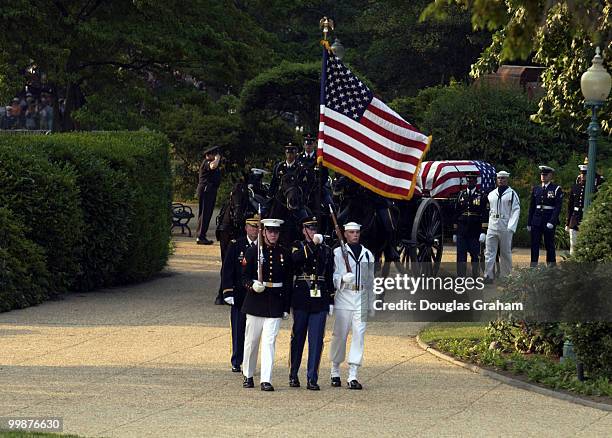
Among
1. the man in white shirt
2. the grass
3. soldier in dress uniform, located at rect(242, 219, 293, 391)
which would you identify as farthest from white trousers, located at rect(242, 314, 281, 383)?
the man in white shirt

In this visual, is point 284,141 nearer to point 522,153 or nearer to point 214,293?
point 522,153

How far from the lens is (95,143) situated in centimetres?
2191

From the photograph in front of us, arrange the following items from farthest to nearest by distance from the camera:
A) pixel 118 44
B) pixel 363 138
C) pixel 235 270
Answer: pixel 118 44 < pixel 363 138 < pixel 235 270

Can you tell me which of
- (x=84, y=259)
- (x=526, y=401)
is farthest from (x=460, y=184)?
(x=526, y=401)

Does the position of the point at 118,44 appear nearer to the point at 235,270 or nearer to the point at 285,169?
the point at 285,169

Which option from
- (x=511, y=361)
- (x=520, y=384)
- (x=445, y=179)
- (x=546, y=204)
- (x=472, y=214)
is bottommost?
(x=520, y=384)

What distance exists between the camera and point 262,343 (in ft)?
42.9

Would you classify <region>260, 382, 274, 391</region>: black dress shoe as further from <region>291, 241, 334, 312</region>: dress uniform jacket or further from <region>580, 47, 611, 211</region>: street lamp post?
<region>580, 47, 611, 211</region>: street lamp post

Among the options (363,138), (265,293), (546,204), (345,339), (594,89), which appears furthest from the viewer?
(546,204)

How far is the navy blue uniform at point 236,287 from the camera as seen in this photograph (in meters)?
13.7

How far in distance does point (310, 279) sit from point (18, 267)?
20.7 feet

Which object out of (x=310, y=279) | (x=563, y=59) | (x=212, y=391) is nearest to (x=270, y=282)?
(x=310, y=279)

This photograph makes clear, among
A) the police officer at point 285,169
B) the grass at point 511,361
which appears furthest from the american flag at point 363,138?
the grass at point 511,361

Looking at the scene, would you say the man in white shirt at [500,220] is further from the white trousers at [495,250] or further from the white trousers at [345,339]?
the white trousers at [345,339]
